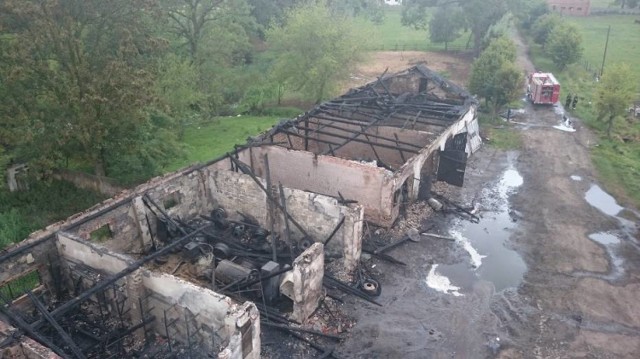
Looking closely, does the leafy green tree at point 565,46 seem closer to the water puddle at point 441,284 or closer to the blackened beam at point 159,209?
the water puddle at point 441,284

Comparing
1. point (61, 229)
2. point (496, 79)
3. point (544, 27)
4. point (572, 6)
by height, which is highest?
point (572, 6)

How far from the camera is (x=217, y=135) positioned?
1151 inches

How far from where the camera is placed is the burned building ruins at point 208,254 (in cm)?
1091

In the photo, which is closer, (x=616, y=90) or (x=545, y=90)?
(x=616, y=90)

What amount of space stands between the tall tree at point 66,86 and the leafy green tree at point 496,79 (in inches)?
860

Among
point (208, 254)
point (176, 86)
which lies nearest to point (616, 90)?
point (176, 86)

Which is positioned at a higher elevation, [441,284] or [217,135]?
[217,135]

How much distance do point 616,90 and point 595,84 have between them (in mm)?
9232

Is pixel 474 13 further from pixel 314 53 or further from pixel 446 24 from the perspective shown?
pixel 314 53

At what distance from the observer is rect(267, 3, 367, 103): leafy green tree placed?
31.7 metres

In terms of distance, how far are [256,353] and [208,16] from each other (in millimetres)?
31005

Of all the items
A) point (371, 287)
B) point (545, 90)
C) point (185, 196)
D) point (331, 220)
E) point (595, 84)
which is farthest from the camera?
point (595, 84)

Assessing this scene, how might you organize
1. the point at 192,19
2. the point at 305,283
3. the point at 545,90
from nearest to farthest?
the point at 305,283, the point at 545,90, the point at 192,19

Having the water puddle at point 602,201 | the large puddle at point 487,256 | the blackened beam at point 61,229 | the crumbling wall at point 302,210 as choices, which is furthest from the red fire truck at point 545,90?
the blackened beam at point 61,229
